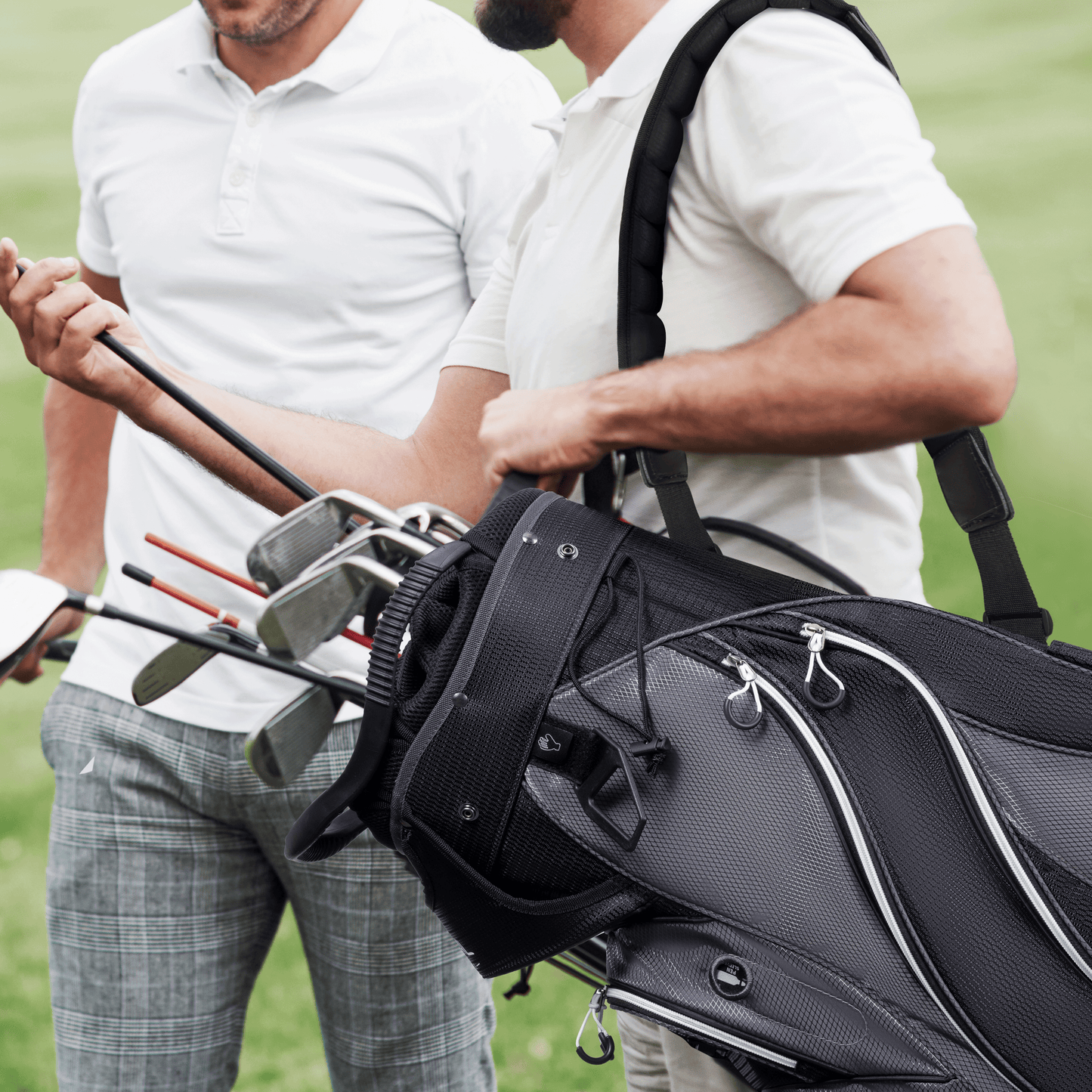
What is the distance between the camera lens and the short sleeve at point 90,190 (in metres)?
1.36

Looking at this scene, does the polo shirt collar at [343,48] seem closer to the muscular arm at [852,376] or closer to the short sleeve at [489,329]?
the short sleeve at [489,329]

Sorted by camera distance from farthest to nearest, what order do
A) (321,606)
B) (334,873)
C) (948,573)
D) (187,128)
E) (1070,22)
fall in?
(1070,22)
(948,573)
(187,128)
(334,873)
(321,606)

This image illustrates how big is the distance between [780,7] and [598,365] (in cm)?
23

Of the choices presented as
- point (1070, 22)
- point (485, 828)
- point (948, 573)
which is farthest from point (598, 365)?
point (1070, 22)

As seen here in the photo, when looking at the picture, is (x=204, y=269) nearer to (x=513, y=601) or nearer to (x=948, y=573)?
(x=513, y=601)

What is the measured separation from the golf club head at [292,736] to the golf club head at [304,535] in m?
0.09

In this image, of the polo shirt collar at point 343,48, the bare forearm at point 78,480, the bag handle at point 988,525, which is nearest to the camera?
the bag handle at point 988,525

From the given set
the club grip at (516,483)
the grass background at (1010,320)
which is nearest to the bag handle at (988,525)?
the club grip at (516,483)

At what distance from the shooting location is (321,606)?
709 millimetres

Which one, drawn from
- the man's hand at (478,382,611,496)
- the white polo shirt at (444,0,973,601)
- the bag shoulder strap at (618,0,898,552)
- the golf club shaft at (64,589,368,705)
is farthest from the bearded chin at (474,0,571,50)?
the golf club shaft at (64,589,368,705)

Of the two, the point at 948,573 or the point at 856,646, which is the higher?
the point at 856,646

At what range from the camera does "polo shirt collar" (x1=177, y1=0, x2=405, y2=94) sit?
1.27 meters

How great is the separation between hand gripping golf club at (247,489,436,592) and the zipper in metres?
0.26

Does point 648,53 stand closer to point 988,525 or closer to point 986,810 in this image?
point 988,525
